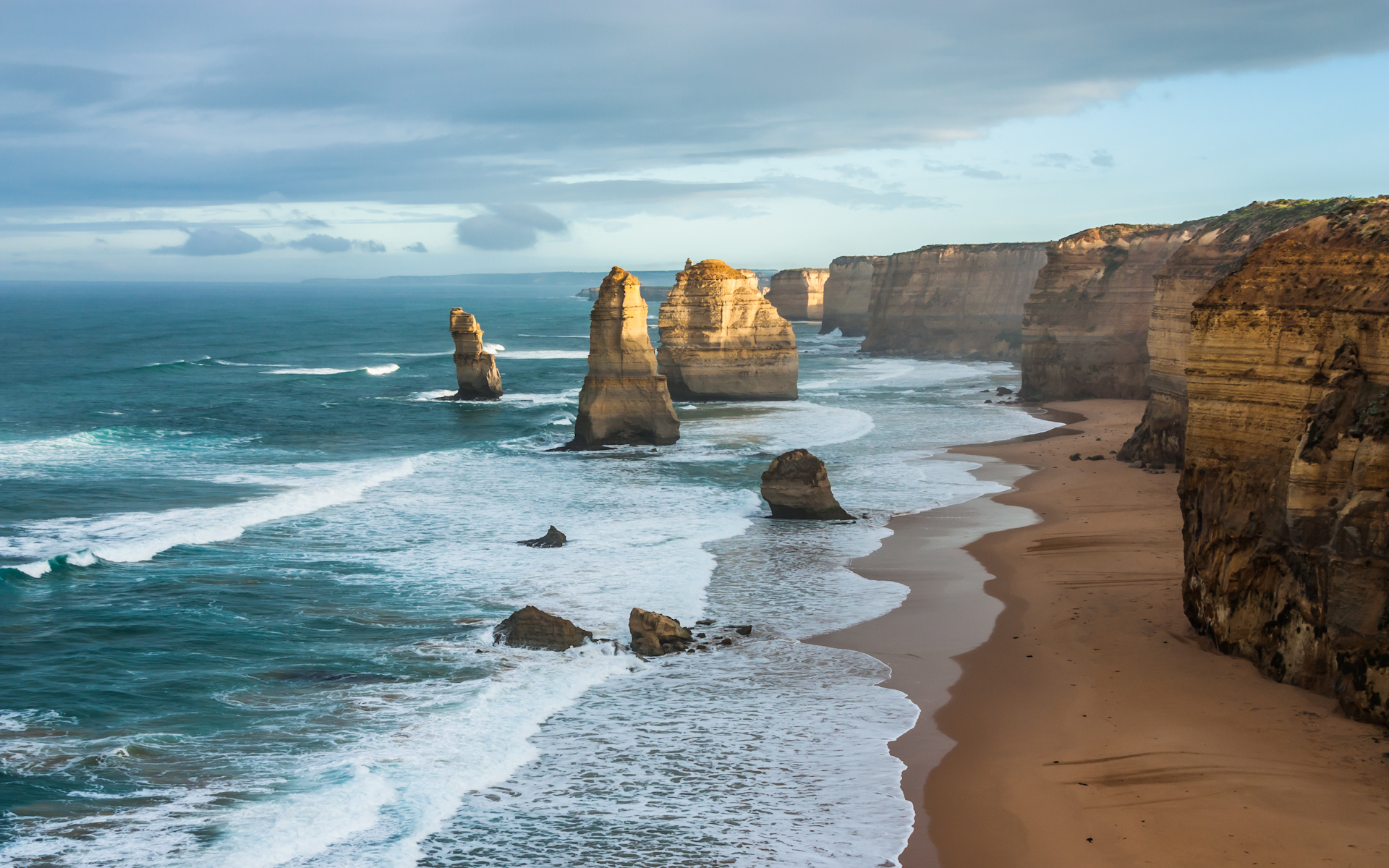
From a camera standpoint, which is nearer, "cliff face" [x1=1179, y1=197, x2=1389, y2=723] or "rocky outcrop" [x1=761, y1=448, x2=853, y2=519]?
"cliff face" [x1=1179, y1=197, x2=1389, y2=723]

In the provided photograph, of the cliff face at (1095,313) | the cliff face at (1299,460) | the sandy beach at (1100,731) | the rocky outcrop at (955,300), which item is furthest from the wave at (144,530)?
the rocky outcrop at (955,300)

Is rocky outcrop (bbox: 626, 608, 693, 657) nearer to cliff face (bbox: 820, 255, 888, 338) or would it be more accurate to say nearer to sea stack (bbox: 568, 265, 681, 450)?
sea stack (bbox: 568, 265, 681, 450)

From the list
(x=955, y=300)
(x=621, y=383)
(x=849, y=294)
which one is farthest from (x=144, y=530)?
(x=849, y=294)

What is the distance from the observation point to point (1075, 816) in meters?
11.0

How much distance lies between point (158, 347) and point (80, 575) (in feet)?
253

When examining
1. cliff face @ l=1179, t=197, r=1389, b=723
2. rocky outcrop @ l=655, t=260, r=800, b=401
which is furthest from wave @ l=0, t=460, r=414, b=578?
rocky outcrop @ l=655, t=260, r=800, b=401

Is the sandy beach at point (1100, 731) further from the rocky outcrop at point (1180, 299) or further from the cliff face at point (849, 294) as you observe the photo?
the cliff face at point (849, 294)

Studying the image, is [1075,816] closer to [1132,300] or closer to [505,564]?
[505,564]

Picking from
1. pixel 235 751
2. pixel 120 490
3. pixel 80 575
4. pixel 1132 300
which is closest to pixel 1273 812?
pixel 235 751

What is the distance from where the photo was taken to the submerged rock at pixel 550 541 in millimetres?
24047

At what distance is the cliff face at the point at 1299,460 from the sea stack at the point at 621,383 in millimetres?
24427

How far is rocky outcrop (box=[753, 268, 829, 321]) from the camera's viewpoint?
403ft

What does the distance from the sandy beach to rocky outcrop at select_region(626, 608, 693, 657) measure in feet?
8.06

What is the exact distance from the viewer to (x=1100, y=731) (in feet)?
42.9
